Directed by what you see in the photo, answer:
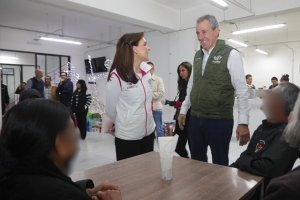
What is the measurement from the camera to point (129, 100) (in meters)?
1.84

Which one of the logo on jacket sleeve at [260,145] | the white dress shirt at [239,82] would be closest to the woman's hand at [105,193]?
the logo on jacket sleeve at [260,145]

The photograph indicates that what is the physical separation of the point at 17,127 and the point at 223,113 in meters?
1.55

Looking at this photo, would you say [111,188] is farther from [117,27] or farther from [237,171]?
[117,27]

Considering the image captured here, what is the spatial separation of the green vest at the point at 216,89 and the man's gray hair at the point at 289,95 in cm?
60

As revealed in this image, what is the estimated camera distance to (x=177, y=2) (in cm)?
600

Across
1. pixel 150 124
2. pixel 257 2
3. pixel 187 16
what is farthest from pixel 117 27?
pixel 150 124

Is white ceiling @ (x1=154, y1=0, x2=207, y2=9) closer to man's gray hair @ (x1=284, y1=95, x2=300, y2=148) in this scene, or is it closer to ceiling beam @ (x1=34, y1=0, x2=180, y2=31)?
ceiling beam @ (x1=34, y1=0, x2=180, y2=31)

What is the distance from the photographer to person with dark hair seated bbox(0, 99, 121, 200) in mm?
616

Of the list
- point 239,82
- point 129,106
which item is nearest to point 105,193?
point 129,106

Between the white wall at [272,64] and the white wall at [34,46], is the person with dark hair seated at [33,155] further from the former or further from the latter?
the white wall at [272,64]

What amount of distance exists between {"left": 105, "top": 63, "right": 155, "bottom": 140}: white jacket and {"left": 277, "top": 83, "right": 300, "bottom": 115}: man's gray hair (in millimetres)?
881

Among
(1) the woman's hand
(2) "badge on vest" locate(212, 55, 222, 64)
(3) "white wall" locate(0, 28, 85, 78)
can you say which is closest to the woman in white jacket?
(2) "badge on vest" locate(212, 55, 222, 64)

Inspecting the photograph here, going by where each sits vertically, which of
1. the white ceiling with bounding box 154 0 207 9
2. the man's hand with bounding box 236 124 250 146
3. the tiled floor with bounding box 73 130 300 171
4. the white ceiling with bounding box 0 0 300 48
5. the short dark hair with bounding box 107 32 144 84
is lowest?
the tiled floor with bounding box 73 130 300 171

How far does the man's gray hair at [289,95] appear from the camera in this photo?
1339 millimetres
